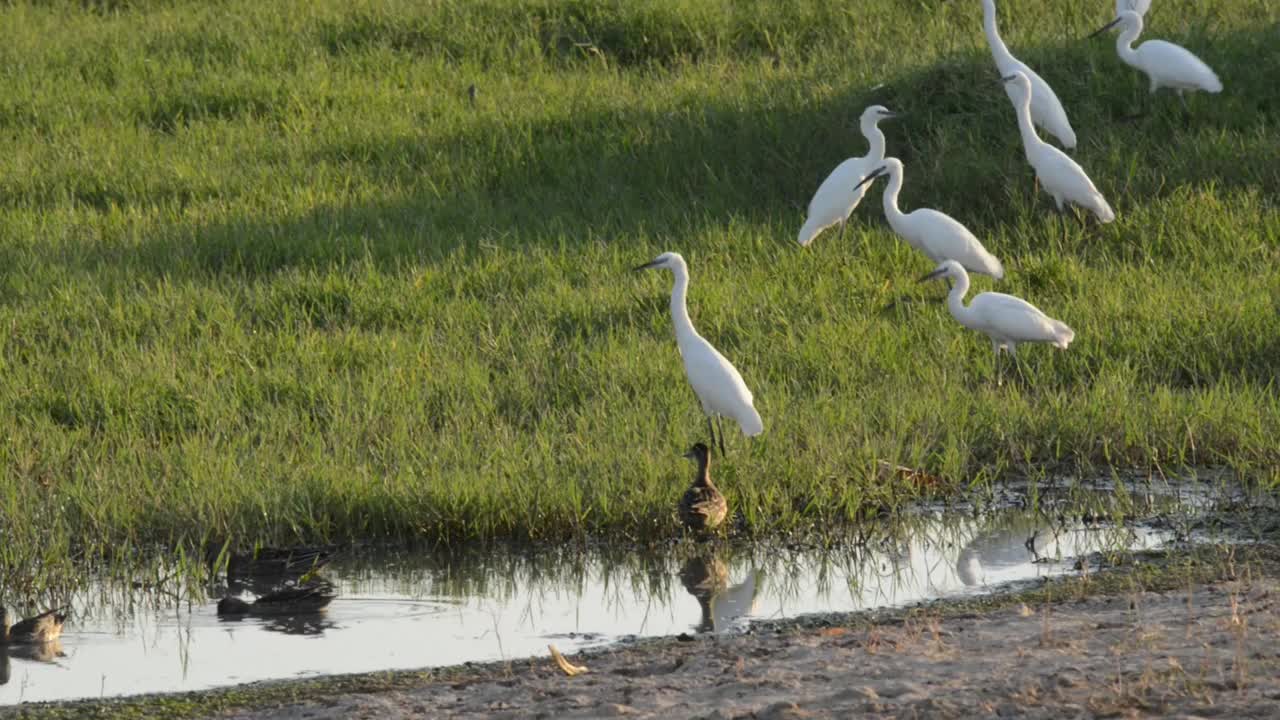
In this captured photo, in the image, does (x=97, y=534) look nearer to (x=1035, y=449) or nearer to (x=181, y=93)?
(x=1035, y=449)

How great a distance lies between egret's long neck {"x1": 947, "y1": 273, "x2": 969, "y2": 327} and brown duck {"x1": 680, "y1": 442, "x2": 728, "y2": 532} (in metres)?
2.61

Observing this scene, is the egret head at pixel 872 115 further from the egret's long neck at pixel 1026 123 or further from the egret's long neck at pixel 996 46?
the egret's long neck at pixel 996 46

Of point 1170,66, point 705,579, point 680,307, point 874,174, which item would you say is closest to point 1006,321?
point 680,307

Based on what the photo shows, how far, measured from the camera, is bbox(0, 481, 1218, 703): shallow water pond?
5586 millimetres

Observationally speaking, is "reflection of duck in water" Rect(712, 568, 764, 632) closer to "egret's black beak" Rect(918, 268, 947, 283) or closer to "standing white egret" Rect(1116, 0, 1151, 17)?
"egret's black beak" Rect(918, 268, 947, 283)

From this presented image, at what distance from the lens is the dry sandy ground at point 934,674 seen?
14.3 feet

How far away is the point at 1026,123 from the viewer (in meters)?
11.1

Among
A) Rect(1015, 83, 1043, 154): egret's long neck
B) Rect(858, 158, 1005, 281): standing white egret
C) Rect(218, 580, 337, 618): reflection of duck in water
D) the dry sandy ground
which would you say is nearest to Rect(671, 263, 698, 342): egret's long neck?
Rect(858, 158, 1005, 281): standing white egret

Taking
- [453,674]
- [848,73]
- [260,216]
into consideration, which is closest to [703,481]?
[453,674]

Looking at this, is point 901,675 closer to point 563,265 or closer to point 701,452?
point 701,452

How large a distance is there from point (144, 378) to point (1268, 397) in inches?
211

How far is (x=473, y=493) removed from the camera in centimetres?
696

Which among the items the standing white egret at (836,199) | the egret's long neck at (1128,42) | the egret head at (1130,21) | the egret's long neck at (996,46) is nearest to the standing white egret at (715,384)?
the standing white egret at (836,199)

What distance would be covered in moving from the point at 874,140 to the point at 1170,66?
2.10 meters
